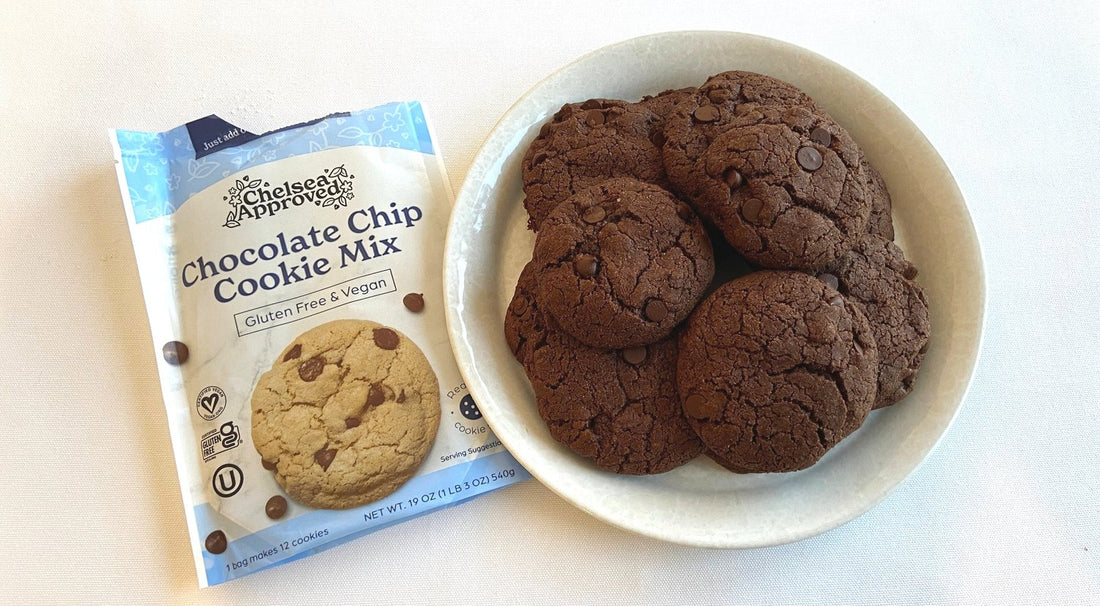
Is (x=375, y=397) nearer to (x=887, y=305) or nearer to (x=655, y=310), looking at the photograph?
(x=655, y=310)

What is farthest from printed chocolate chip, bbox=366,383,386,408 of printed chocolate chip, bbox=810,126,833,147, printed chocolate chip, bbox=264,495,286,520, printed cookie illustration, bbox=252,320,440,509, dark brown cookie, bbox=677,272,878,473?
printed chocolate chip, bbox=810,126,833,147

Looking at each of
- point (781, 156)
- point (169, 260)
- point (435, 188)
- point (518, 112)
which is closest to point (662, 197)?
point (781, 156)

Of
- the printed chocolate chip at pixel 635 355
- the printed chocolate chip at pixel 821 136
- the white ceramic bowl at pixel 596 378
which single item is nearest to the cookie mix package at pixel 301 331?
the white ceramic bowl at pixel 596 378

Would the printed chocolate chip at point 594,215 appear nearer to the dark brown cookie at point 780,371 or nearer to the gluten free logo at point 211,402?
the dark brown cookie at point 780,371

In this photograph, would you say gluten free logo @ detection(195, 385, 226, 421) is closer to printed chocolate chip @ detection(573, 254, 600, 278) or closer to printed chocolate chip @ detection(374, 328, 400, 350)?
printed chocolate chip @ detection(374, 328, 400, 350)

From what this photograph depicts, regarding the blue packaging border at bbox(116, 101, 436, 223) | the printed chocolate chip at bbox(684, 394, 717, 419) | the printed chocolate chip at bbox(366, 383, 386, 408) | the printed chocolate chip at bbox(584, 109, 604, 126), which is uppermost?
the blue packaging border at bbox(116, 101, 436, 223)

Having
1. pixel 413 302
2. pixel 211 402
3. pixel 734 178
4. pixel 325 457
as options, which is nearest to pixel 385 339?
pixel 413 302
